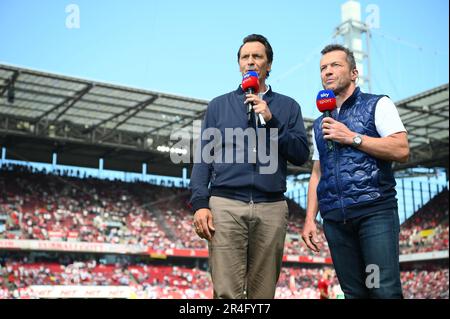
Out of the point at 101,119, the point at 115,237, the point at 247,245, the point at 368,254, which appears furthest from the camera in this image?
the point at 115,237

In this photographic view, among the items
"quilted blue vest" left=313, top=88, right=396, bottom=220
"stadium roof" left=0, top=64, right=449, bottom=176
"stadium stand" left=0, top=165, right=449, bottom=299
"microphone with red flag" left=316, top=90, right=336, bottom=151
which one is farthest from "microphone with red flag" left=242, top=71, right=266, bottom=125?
"stadium stand" left=0, top=165, right=449, bottom=299

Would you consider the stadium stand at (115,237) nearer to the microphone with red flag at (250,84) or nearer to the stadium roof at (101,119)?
the stadium roof at (101,119)

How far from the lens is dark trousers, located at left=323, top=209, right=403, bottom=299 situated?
2930 mm

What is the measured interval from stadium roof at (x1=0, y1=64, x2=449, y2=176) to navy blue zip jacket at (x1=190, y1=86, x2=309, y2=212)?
63.2ft

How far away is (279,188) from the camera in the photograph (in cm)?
323

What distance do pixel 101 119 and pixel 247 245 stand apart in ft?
80.6

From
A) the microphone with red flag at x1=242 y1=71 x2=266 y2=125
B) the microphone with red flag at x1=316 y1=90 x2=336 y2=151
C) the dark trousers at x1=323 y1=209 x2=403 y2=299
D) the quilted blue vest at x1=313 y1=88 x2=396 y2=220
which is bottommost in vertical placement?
the dark trousers at x1=323 y1=209 x2=403 y2=299

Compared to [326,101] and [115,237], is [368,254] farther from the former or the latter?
[115,237]

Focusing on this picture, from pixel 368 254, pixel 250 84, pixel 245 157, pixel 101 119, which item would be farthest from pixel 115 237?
pixel 368 254

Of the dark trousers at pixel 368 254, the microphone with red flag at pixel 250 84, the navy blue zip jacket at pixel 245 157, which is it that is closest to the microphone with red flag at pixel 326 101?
the navy blue zip jacket at pixel 245 157

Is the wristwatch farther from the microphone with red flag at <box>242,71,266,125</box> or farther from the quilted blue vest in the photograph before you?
the microphone with red flag at <box>242,71,266,125</box>

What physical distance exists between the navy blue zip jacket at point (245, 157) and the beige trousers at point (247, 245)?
0.23 feet

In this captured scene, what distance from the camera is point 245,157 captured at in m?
3.22
